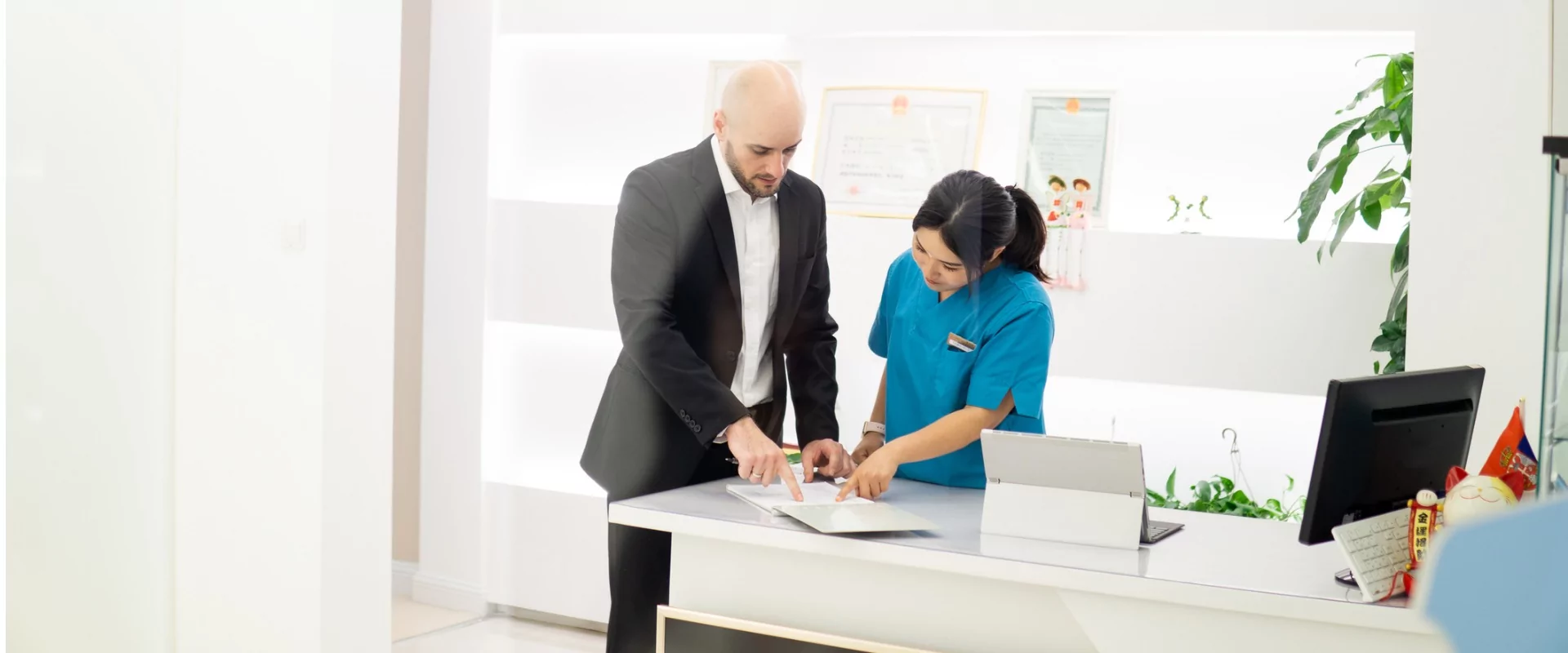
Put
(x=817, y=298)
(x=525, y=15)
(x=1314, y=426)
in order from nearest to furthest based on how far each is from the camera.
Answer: (x=817, y=298) < (x=1314, y=426) < (x=525, y=15)

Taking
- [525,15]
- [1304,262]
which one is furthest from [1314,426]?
[525,15]

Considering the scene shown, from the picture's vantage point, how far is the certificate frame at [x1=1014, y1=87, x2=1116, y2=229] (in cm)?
305

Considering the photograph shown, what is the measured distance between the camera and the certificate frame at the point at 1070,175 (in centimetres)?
305

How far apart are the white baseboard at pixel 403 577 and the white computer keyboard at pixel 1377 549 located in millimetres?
3148

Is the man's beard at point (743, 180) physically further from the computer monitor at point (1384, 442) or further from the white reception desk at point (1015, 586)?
the computer monitor at point (1384, 442)

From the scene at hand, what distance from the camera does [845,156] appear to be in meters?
3.33

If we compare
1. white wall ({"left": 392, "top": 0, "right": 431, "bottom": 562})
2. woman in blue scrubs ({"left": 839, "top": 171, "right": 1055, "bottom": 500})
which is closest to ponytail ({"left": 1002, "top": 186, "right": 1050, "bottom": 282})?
woman in blue scrubs ({"left": 839, "top": 171, "right": 1055, "bottom": 500})

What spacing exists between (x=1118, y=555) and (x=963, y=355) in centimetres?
63

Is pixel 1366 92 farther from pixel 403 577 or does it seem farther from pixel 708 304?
pixel 403 577

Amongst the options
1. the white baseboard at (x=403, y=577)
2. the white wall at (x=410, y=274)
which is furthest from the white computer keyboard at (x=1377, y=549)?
the white baseboard at (x=403, y=577)

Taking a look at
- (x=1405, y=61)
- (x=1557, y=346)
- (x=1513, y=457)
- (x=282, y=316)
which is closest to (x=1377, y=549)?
(x=1513, y=457)

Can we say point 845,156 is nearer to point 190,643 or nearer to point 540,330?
point 540,330

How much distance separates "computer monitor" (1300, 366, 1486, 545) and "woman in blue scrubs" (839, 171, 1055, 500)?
2.19ft

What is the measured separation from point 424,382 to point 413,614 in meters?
0.73
